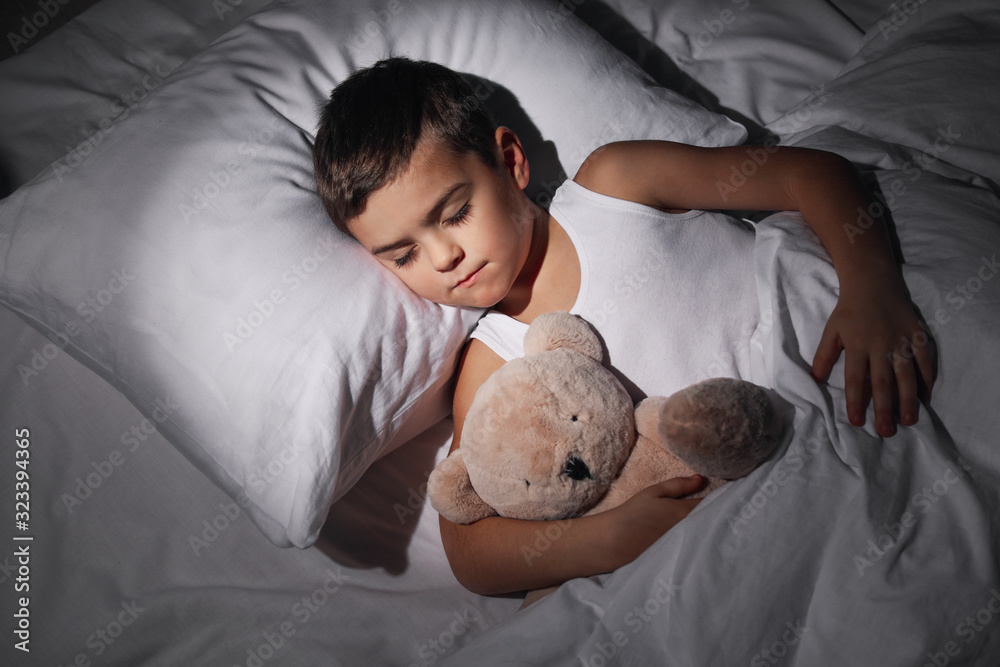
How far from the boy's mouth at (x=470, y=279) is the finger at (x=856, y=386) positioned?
479 mm

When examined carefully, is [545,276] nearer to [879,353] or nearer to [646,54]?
[879,353]

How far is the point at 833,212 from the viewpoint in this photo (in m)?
0.86

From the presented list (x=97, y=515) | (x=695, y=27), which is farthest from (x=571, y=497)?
(x=695, y=27)

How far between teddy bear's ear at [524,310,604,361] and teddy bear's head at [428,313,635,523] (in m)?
0.03

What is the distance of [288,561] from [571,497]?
0.51m

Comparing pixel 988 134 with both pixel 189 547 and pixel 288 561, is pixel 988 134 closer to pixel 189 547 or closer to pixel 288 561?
pixel 288 561

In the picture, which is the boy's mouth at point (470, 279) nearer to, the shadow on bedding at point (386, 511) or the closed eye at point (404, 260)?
the closed eye at point (404, 260)

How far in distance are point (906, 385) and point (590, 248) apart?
1.48 ft

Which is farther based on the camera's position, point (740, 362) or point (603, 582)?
point (740, 362)

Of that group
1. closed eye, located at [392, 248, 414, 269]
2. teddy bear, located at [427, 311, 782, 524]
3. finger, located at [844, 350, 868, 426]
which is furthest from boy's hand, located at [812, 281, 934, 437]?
closed eye, located at [392, 248, 414, 269]

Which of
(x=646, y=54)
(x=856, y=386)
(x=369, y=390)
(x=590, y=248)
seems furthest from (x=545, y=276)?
(x=646, y=54)

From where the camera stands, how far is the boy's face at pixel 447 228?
0.81 m

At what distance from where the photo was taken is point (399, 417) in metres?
0.95

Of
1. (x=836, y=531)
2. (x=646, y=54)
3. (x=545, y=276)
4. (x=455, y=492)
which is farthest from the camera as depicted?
(x=646, y=54)
